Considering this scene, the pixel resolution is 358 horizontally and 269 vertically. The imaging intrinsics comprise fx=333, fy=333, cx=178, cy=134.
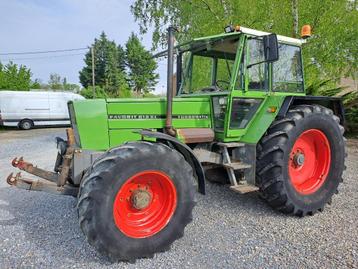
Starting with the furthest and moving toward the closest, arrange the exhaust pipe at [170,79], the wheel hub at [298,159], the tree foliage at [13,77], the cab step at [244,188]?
the tree foliage at [13,77]
the wheel hub at [298,159]
the cab step at [244,188]
the exhaust pipe at [170,79]

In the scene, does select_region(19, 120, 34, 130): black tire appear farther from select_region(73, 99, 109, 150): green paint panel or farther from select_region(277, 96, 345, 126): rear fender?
select_region(277, 96, 345, 126): rear fender

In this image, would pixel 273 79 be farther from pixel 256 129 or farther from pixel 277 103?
pixel 256 129

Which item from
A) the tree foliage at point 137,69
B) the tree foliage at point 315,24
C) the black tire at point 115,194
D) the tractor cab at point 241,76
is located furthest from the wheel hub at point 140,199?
the tree foliage at point 137,69

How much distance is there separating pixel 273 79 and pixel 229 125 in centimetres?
91

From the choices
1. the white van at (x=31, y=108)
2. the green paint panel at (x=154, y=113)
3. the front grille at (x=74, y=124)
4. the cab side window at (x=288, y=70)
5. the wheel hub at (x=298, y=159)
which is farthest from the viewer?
the white van at (x=31, y=108)

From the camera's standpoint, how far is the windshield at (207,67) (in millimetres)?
4385

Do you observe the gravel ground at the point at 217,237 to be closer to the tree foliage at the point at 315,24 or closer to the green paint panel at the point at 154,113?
the green paint panel at the point at 154,113

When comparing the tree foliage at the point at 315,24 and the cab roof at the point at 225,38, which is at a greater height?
the tree foliage at the point at 315,24

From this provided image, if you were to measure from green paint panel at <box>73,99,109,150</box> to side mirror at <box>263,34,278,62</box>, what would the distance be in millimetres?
1919

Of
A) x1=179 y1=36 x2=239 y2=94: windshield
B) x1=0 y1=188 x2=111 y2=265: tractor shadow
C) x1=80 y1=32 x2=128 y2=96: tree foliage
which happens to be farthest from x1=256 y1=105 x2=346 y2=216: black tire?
x1=80 y1=32 x2=128 y2=96: tree foliage

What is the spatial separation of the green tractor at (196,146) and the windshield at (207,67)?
1cm

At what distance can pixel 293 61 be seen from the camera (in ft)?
15.3

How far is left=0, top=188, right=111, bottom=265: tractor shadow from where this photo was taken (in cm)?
325

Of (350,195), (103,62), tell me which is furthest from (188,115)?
(103,62)
